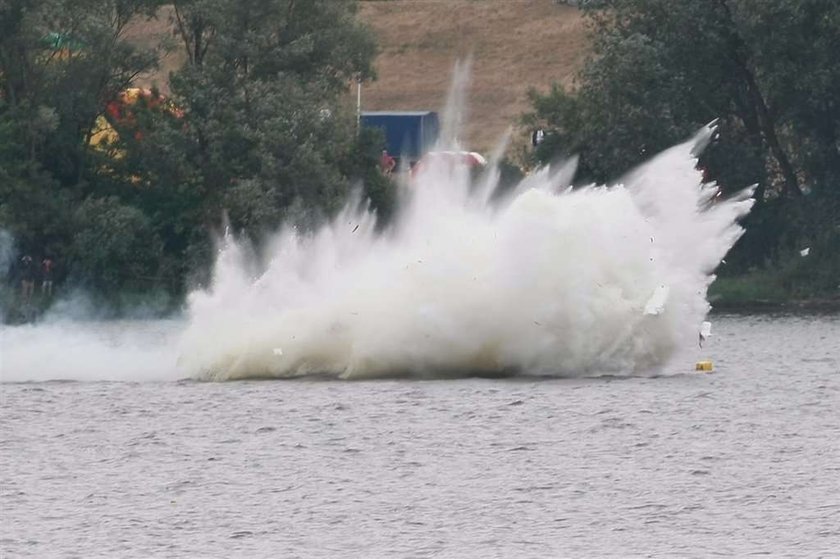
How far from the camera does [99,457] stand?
107ft

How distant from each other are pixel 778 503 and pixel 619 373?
48.9ft

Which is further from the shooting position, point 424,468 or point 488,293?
point 488,293

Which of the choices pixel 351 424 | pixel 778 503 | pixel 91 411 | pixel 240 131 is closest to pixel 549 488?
pixel 778 503

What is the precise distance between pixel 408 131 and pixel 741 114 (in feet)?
57.0

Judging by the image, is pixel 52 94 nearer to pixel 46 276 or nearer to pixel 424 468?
pixel 46 276

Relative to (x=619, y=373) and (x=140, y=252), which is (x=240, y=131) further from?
(x=619, y=373)

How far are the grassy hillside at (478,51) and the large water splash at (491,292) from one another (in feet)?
179

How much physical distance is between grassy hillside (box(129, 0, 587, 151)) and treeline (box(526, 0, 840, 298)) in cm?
2218

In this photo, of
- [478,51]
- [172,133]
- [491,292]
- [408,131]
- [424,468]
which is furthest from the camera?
[478,51]

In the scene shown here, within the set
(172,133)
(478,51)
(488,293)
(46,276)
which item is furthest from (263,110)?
(478,51)

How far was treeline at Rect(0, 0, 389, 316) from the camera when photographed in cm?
7269

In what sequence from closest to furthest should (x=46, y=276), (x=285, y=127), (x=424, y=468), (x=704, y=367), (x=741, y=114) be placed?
(x=424, y=468)
(x=704, y=367)
(x=46, y=276)
(x=285, y=127)
(x=741, y=114)

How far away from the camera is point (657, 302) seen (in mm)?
40250

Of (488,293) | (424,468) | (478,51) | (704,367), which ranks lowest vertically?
(424,468)
